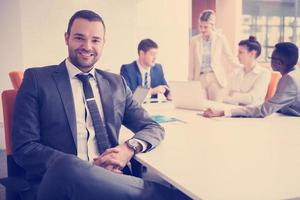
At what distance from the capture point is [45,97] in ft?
5.70

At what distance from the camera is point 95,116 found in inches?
72.6

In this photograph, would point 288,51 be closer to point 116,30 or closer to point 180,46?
point 116,30

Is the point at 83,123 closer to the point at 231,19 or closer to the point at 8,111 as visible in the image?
the point at 8,111

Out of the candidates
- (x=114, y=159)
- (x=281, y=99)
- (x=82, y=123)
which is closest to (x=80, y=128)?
(x=82, y=123)

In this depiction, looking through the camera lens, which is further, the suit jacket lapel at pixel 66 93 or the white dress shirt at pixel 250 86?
the white dress shirt at pixel 250 86

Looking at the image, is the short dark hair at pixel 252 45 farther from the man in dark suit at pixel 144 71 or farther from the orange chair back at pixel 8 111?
the orange chair back at pixel 8 111

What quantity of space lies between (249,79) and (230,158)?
2386 millimetres

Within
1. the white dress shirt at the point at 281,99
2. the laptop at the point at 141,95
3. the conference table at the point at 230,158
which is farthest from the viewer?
the laptop at the point at 141,95

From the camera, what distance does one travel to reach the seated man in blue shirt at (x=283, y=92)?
252 centimetres

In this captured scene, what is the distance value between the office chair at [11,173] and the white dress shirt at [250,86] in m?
2.22

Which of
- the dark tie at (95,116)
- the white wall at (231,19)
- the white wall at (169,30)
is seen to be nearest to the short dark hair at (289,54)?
the dark tie at (95,116)

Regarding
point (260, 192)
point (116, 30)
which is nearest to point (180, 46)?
point (116, 30)

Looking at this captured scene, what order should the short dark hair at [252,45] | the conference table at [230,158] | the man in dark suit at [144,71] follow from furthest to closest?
the man in dark suit at [144,71] < the short dark hair at [252,45] < the conference table at [230,158]

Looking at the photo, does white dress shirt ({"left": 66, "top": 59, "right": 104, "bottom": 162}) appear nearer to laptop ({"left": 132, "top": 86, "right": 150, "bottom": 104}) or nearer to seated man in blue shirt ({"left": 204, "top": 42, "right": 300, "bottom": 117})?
laptop ({"left": 132, "top": 86, "right": 150, "bottom": 104})
